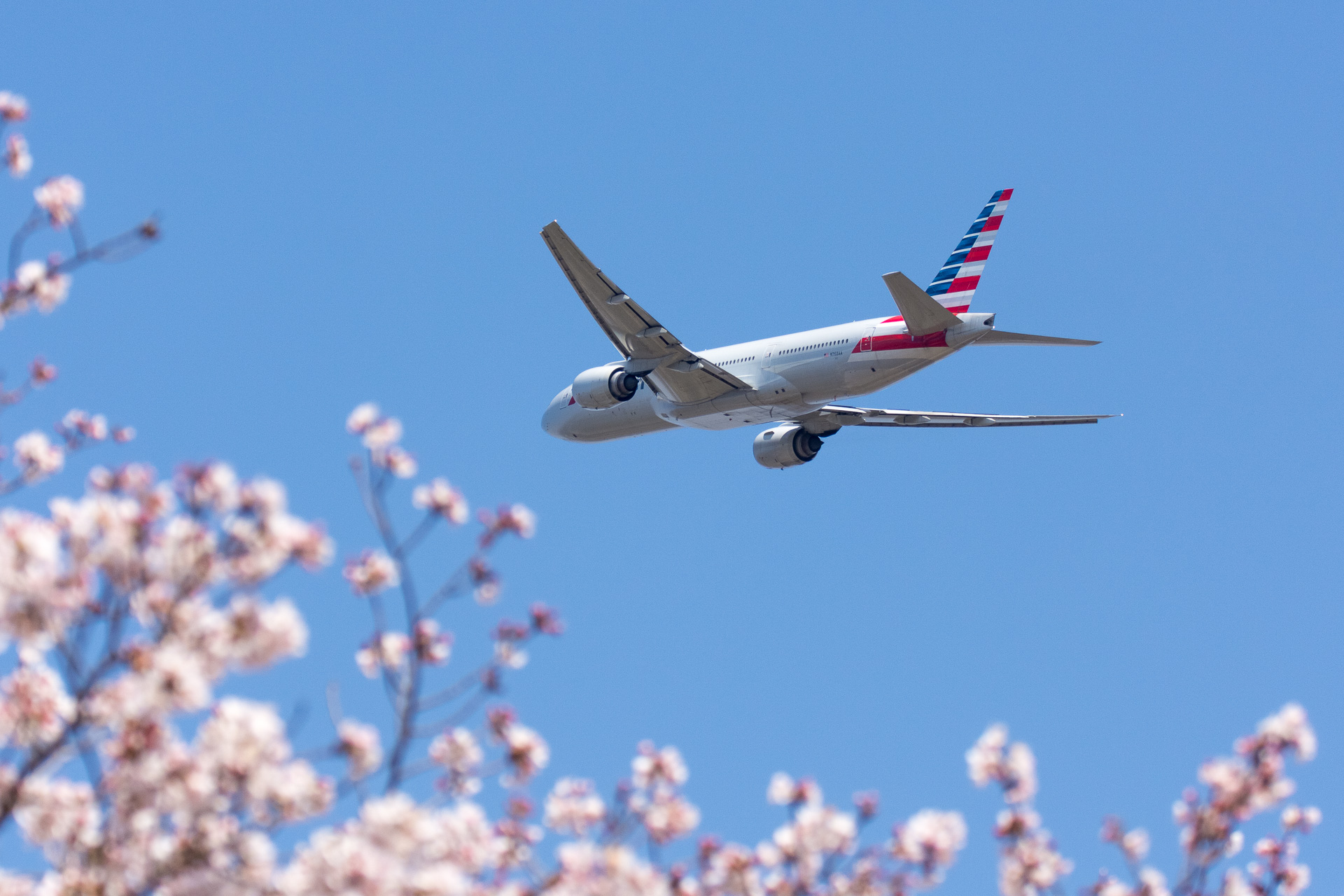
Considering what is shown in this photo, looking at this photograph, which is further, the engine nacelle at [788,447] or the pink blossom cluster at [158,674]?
the engine nacelle at [788,447]

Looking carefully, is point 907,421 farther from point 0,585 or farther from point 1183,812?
point 0,585

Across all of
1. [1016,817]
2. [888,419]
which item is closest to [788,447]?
[888,419]

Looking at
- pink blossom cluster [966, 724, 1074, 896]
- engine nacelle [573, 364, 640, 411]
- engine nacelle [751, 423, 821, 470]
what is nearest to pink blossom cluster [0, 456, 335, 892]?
pink blossom cluster [966, 724, 1074, 896]

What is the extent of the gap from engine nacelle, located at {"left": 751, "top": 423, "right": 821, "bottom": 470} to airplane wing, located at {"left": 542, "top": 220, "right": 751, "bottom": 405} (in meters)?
4.27

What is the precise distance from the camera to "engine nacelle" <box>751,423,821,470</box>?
137 feet

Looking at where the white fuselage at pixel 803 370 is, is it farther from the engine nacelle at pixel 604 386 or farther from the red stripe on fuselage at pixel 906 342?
the engine nacelle at pixel 604 386

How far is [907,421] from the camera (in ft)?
139

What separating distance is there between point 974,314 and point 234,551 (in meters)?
27.8

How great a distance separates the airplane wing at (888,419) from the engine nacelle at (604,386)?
590cm

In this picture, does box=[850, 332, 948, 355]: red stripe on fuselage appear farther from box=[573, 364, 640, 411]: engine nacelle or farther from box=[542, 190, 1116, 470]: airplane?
box=[573, 364, 640, 411]: engine nacelle

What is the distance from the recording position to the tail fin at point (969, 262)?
119 ft

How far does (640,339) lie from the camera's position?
1432 inches

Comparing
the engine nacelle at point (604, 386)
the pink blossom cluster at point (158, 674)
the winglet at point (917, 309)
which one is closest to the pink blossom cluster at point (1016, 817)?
the pink blossom cluster at point (158, 674)

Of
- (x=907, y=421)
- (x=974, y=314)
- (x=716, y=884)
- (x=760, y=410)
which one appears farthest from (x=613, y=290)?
(x=716, y=884)
